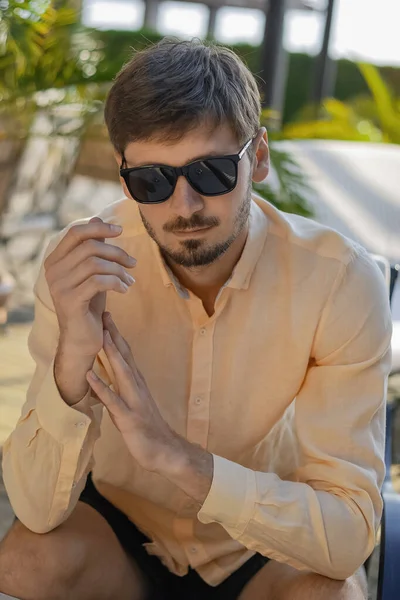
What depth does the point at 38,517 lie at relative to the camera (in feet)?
6.89

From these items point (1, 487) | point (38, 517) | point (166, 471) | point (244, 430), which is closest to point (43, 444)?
point (38, 517)

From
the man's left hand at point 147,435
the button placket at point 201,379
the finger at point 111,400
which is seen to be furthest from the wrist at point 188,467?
the button placket at point 201,379

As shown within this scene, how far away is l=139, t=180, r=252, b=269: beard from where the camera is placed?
205cm

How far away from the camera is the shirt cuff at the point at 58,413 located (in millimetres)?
2055

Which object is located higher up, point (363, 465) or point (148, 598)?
point (363, 465)

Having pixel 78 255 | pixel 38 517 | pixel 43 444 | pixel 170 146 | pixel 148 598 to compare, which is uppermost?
pixel 170 146

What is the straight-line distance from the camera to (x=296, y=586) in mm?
2016

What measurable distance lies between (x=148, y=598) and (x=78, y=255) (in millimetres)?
917

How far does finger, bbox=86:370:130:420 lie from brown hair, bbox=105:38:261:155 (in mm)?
532

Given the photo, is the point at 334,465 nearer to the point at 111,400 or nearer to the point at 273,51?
the point at 111,400

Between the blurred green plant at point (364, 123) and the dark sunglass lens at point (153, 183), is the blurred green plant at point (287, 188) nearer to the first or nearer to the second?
the blurred green plant at point (364, 123)


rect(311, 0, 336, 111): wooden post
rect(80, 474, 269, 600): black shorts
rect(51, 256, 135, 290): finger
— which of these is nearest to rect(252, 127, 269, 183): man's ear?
rect(51, 256, 135, 290): finger

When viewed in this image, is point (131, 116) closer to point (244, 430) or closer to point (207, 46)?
point (207, 46)

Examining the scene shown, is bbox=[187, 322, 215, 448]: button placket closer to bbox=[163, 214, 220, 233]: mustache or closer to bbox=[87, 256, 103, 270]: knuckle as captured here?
bbox=[163, 214, 220, 233]: mustache
